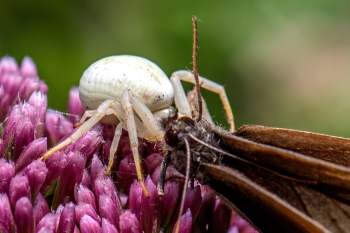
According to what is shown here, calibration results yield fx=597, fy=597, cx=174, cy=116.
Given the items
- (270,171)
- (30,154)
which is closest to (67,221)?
(30,154)

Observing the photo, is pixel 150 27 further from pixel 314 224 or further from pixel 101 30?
pixel 314 224

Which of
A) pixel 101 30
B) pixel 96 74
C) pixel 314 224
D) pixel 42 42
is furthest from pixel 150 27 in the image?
pixel 314 224

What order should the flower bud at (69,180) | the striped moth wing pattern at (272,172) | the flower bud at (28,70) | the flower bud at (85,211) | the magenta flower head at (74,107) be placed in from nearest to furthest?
the striped moth wing pattern at (272,172), the flower bud at (85,211), the flower bud at (69,180), the magenta flower head at (74,107), the flower bud at (28,70)

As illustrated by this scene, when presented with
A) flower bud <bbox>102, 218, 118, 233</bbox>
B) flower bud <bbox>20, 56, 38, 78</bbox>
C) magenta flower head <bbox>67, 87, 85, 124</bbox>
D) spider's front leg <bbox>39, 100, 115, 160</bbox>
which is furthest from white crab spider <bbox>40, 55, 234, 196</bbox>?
flower bud <bbox>20, 56, 38, 78</bbox>

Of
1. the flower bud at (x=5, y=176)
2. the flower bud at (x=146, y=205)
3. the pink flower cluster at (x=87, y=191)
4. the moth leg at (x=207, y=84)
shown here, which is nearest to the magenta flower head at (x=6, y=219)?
the pink flower cluster at (x=87, y=191)

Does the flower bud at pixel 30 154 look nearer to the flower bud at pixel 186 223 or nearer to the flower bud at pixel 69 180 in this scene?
the flower bud at pixel 69 180

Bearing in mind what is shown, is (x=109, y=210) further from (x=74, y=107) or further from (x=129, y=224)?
(x=74, y=107)
